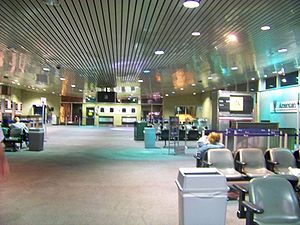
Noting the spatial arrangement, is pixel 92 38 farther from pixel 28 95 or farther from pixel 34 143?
pixel 28 95

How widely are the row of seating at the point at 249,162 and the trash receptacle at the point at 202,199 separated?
2283 mm

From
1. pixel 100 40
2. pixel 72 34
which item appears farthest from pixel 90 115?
pixel 72 34

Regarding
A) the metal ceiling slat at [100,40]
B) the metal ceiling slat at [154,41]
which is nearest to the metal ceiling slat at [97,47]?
the metal ceiling slat at [100,40]

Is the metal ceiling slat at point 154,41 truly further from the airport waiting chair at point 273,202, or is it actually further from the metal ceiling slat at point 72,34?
the airport waiting chair at point 273,202

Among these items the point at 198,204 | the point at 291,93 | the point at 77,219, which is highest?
the point at 291,93

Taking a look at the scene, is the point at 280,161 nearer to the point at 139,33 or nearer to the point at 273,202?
the point at 273,202

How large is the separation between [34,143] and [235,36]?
8.12 metres

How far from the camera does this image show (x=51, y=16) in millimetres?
6328

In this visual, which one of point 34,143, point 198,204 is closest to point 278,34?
point 198,204

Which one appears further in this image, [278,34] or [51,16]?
[278,34]

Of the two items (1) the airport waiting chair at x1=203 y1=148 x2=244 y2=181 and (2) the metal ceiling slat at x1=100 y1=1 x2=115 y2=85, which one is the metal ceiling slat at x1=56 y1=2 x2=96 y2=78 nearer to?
(2) the metal ceiling slat at x1=100 y1=1 x2=115 y2=85

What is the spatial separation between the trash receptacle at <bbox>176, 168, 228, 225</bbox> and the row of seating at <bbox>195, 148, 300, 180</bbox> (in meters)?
2.28

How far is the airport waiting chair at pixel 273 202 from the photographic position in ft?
10.7

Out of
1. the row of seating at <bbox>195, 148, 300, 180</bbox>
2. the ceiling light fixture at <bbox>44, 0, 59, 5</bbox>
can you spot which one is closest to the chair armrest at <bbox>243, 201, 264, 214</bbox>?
the row of seating at <bbox>195, 148, 300, 180</bbox>
